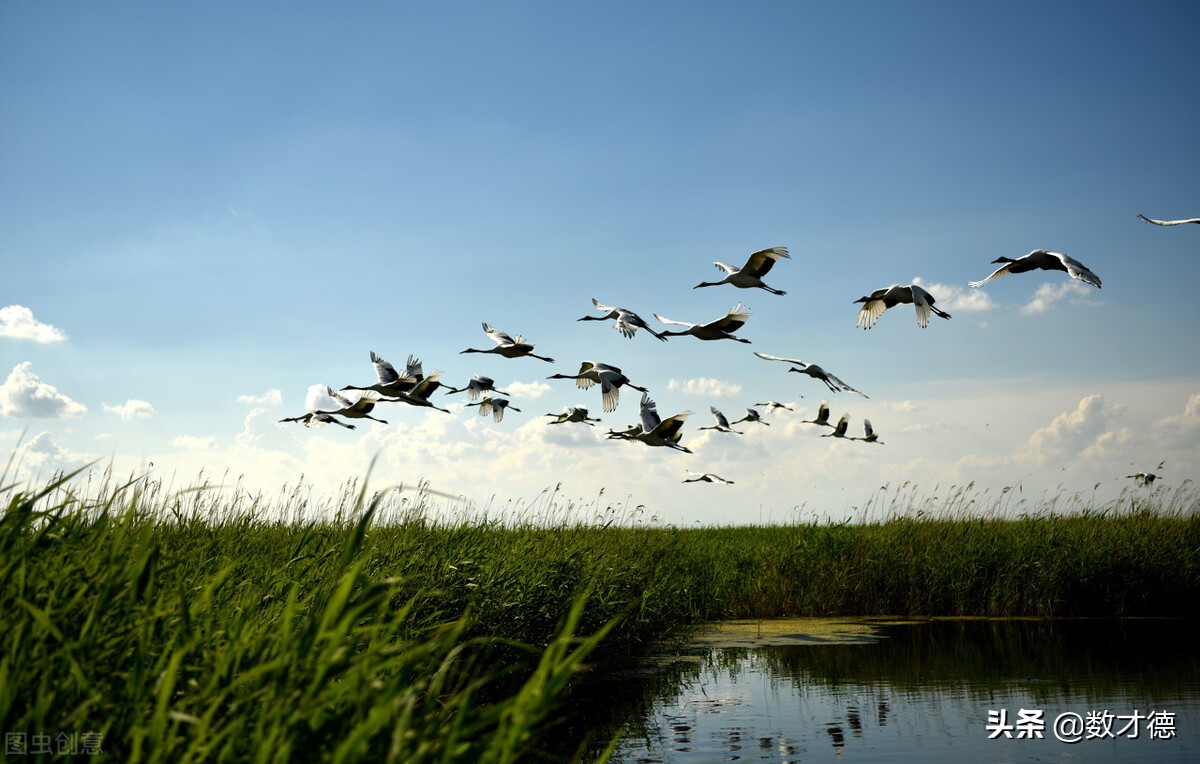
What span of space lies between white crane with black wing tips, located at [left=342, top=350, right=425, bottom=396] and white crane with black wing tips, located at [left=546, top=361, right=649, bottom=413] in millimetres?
2102

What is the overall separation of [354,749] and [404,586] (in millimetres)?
6177

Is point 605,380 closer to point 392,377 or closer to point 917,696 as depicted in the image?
point 392,377

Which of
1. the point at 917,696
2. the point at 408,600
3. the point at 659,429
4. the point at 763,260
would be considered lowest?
the point at 917,696

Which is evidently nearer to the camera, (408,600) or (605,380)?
(408,600)

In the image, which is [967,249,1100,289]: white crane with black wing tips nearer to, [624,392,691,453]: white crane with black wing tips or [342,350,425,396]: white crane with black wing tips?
[624,392,691,453]: white crane with black wing tips

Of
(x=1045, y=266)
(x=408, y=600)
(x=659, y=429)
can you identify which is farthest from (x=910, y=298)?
(x=408, y=600)

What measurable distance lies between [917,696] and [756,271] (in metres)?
5.21

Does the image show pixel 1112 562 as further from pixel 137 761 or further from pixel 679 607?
pixel 137 761

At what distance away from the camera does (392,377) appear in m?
12.6

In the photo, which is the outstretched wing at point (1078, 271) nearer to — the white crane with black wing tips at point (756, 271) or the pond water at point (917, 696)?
the white crane with black wing tips at point (756, 271)

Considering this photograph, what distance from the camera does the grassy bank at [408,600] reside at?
2.83 metres

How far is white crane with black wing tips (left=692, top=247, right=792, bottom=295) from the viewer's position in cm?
990

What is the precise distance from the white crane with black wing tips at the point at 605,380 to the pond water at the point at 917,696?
3.78 meters

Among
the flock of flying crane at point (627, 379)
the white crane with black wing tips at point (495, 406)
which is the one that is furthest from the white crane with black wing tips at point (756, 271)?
the white crane with black wing tips at point (495, 406)
